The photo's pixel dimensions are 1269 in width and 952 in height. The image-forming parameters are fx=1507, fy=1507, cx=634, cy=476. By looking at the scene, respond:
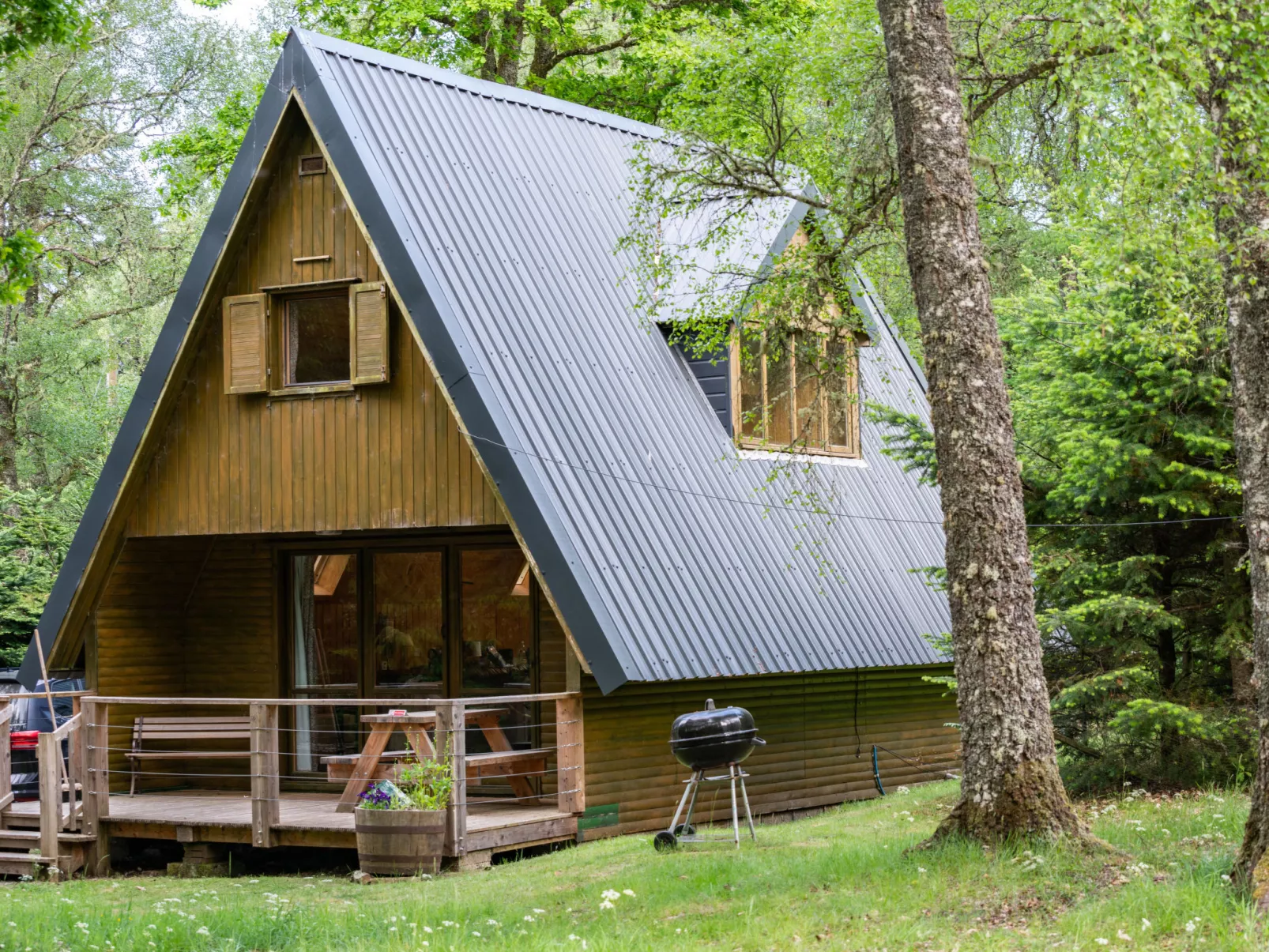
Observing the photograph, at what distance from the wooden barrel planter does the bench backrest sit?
10.8ft

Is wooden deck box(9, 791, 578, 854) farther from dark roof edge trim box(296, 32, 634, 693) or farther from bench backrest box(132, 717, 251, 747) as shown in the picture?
dark roof edge trim box(296, 32, 634, 693)

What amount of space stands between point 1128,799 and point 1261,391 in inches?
195

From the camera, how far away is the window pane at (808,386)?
12.9 meters

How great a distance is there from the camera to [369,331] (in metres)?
13.3

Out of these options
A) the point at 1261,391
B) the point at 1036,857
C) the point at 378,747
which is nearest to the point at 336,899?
the point at 378,747

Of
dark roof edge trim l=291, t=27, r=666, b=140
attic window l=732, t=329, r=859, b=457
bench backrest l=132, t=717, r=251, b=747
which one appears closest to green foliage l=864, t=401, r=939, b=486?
attic window l=732, t=329, r=859, b=457

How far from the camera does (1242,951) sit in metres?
6.54

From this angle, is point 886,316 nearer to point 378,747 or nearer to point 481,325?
point 481,325

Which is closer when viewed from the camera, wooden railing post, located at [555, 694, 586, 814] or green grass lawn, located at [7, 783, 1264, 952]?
green grass lawn, located at [7, 783, 1264, 952]

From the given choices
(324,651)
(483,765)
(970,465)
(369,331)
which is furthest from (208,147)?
(970,465)

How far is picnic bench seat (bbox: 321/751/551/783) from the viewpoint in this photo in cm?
1227

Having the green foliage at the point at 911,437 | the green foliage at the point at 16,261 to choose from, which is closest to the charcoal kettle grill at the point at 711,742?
the green foliage at the point at 911,437

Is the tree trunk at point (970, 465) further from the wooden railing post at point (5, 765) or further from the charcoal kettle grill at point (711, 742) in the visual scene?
the wooden railing post at point (5, 765)

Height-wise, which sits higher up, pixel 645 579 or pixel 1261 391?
pixel 1261 391
